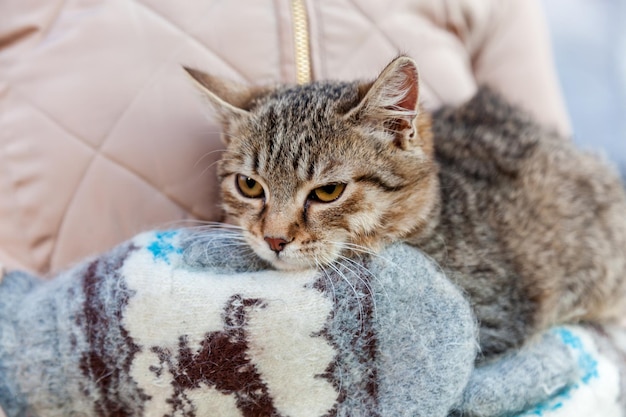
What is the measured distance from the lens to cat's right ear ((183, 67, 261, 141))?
1087 mm

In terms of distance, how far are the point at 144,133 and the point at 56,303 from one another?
391 millimetres

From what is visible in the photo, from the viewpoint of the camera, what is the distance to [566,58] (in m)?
2.74

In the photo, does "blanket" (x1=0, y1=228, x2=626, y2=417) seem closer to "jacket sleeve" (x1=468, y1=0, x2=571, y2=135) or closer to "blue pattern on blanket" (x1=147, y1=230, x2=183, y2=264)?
"blue pattern on blanket" (x1=147, y1=230, x2=183, y2=264)

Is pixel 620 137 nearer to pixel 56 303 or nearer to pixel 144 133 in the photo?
pixel 144 133

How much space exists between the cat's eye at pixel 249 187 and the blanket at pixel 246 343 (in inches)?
5.9

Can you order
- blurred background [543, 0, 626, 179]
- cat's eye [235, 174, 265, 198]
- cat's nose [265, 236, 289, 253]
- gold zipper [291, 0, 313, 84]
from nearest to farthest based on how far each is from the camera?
cat's nose [265, 236, 289, 253], cat's eye [235, 174, 265, 198], gold zipper [291, 0, 313, 84], blurred background [543, 0, 626, 179]

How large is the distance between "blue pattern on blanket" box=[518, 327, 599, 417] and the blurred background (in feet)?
6.09

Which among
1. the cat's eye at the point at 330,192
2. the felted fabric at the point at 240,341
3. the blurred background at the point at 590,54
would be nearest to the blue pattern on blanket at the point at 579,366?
the felted fabric at the point at 240,341

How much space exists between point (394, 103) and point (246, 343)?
49 centimetres

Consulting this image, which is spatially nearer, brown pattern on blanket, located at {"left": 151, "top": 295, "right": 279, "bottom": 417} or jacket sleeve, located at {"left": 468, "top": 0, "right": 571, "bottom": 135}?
brown pattern on blanket, located at {"left": 151, "top": 295, "right": 279, "bottom": 417}

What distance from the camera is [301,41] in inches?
50.1

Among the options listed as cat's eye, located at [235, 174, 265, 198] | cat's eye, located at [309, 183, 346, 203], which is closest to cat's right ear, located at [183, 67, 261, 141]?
cat's eye, located at [235, 174, 265, 198]

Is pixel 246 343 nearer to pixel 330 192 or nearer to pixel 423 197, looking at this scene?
pixel 330 192

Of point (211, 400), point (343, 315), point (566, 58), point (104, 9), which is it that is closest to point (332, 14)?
point (104, 9)
